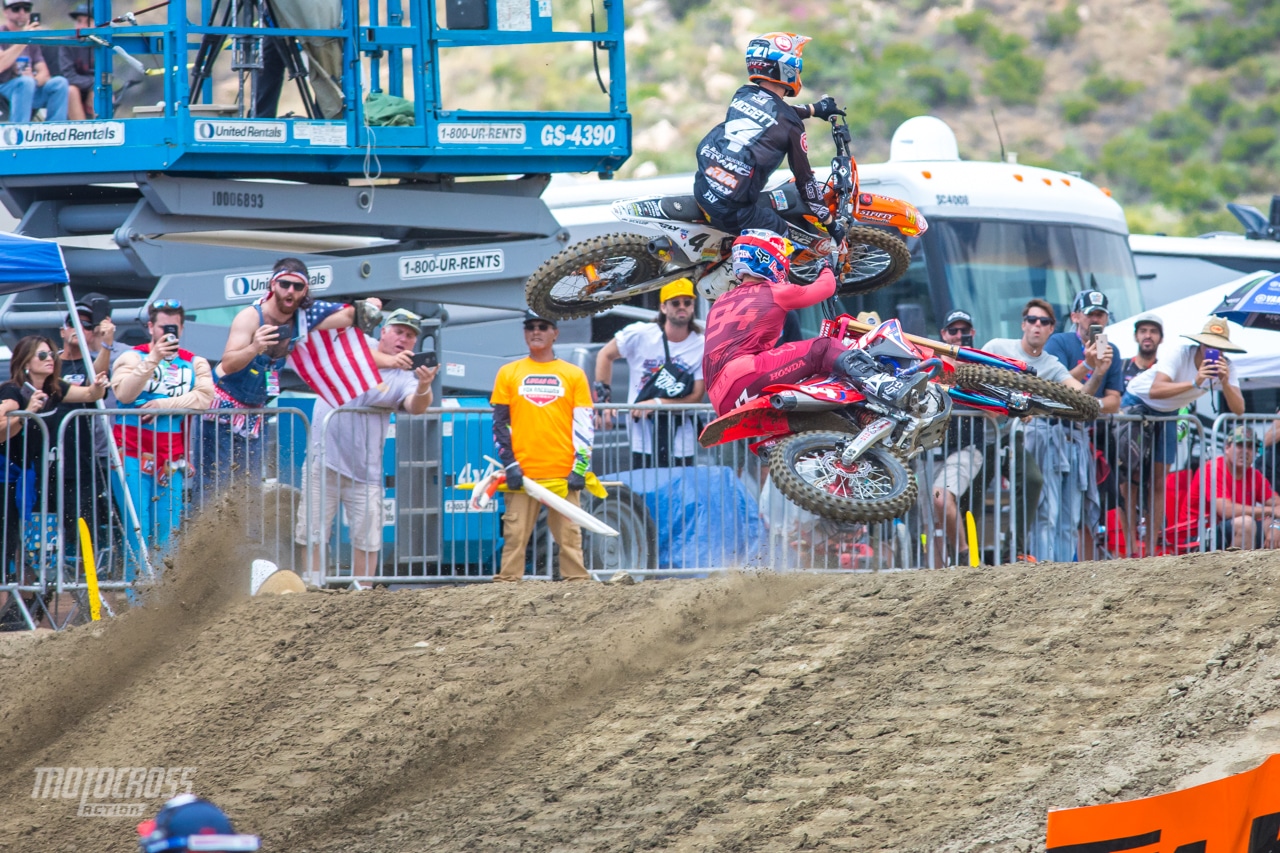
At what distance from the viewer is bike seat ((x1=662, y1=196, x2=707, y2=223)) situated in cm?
932

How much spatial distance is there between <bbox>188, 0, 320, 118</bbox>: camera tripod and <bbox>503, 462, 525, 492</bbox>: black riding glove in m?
3.51

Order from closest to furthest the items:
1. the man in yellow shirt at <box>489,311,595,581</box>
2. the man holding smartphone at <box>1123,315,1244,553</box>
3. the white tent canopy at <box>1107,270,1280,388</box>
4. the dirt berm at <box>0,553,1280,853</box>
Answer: the dirt berm at <box>0,553,1280,853</box>
the man in yellow shirt at <box>489,311,595,581</box>
the man holding smartphone at <box>1123,315,1244,553</box>
the white tent canopy at <box>1107,270,1280,388</box>

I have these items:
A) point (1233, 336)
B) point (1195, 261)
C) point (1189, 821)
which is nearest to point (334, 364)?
point (1189, 821)

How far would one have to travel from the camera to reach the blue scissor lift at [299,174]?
37.0ft

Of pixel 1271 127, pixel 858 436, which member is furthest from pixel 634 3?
pixel 858 436

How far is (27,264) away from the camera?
1005 cm

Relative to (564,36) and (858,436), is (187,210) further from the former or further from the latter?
(858,436)

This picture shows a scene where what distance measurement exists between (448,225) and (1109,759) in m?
7.59

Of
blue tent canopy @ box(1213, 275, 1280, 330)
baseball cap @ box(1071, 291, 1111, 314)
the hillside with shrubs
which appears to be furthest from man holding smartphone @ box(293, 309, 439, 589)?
the hillside with shrubs

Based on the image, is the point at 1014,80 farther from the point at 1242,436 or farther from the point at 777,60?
the point at 777,60

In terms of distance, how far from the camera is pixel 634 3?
233 ft

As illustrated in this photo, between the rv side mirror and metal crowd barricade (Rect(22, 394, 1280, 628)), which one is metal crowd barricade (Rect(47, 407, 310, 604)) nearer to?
metal crowd barricade (Rect(22, 394, 1280, 628))

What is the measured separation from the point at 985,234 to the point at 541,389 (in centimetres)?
497

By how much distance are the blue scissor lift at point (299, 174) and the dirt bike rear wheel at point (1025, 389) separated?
369 centimetres
